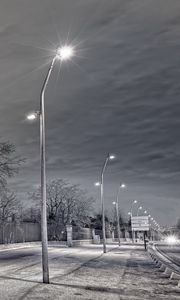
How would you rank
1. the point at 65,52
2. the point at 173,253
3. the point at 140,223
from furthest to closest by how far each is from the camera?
1. the point at 140,223
2. the point at 173,253
3. the point at 65,52

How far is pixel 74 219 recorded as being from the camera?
86.2 metres

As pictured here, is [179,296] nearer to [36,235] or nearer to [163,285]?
[163,285]

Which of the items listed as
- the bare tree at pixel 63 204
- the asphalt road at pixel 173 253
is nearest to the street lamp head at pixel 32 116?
the asphalt road at pixel 173 253

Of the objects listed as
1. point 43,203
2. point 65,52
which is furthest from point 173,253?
point 65,52

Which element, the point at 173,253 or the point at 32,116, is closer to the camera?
the point at 32,116

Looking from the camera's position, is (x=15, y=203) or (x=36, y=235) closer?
(x=36, y=235)

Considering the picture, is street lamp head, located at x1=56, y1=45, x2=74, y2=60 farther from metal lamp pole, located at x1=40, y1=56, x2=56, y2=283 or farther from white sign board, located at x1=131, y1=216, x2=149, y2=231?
white sign board, located at x1=131, y1=216, x2=149, y2=231

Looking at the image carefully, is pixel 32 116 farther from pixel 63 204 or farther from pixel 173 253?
pixel 63 204

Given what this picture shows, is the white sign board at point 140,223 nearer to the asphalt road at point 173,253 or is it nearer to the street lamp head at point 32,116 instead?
the asphalt road at point 173,253

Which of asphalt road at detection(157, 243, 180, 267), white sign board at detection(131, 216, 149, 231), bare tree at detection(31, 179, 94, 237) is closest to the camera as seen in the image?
asphalt road at detection(157, 243, 180, 267)

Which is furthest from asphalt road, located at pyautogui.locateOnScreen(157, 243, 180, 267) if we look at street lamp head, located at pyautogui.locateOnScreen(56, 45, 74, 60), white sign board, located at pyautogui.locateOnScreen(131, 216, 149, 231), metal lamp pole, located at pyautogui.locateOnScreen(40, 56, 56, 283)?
street lamp head, located at pyautogui.locateOnScreen(56, 45, 74, 60)

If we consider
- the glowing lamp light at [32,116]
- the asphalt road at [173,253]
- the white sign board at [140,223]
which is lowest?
the asphalt road at [173,253]

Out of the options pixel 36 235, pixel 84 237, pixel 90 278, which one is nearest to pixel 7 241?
pixel 36 235

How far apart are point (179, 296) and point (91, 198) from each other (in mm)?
79758
